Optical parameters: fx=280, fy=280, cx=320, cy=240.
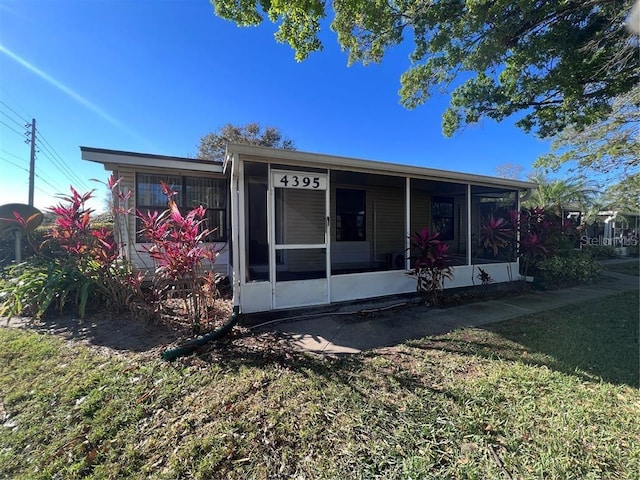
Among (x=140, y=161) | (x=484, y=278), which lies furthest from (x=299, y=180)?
(x=484, y=278)

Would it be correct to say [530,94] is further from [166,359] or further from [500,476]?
[166,359]

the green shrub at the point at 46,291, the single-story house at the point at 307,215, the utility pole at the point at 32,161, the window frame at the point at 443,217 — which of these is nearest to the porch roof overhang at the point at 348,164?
the single-story house at the point at 307,215

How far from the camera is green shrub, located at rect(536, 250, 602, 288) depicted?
801 centimetres

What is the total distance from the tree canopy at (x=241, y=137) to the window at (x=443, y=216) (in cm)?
1378

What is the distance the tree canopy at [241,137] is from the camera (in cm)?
2103

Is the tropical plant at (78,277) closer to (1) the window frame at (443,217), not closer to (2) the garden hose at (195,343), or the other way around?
(2) the garden hose at (195,343)

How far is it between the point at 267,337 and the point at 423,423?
7.74ft

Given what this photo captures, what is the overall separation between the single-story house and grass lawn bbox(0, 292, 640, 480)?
76.0 inches

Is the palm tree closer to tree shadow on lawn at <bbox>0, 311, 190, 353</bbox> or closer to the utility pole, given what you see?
tree shadow on lawn at <bbox>0, 311, 190, 353</bbox>

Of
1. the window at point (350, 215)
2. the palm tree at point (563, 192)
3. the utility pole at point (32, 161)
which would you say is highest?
the utility pole at point (32, 161)

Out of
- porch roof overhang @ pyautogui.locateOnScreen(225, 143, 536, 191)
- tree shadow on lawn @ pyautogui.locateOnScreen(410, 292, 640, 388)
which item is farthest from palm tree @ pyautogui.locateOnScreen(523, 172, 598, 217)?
tree shadow on lawn @ pyautogui.locateOnScreen(410, 292, 640, 388)

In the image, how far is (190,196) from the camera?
7387mm

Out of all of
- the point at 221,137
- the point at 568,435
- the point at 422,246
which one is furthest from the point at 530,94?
the point at 221,137

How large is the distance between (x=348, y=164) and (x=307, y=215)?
5.45 ft
